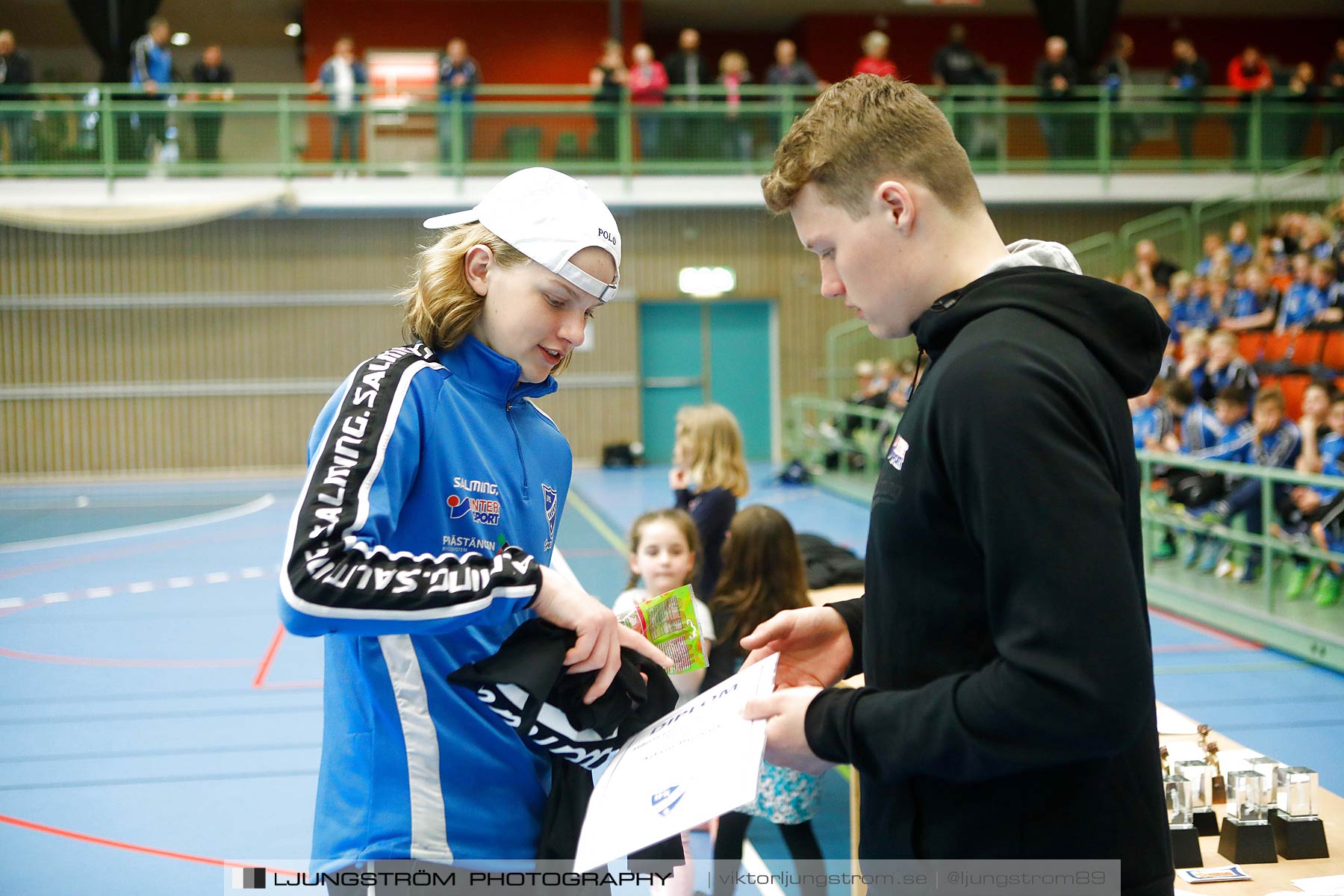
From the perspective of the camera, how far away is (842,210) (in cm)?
141

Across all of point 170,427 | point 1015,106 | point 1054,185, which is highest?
point 1015,106

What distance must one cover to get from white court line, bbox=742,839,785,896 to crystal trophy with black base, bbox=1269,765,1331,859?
1.58m

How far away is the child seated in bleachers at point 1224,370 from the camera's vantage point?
9.56m

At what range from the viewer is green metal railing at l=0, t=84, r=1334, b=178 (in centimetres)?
1547

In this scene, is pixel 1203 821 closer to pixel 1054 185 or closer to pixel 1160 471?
pixel 1160 471

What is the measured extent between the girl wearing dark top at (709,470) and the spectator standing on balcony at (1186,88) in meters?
14.1

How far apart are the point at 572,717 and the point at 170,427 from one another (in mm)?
17963

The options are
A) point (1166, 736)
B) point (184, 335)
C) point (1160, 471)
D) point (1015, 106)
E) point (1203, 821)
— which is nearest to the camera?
point (1203, 821)

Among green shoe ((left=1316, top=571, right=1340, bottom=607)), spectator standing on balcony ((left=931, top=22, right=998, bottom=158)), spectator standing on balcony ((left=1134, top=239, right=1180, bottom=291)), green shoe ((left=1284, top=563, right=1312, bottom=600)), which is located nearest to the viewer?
green shoe ((left=1316, top=571, right=1340, bottom=607))

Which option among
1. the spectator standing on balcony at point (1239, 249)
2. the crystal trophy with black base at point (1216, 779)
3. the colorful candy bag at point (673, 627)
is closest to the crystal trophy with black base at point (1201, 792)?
the crystal trophy with black base at point (1216, 779)

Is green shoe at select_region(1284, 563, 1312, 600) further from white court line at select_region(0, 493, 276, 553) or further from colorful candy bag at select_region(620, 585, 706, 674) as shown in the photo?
white court line at select_region(0, 493, 276, 553)

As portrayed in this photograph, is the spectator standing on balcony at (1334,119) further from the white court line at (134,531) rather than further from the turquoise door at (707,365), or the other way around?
the white court line at (134,531)

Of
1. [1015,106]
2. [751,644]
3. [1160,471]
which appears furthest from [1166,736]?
[1015,106]

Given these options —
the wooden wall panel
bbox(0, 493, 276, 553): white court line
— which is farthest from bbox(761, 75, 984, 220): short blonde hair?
the wooden wall panel
